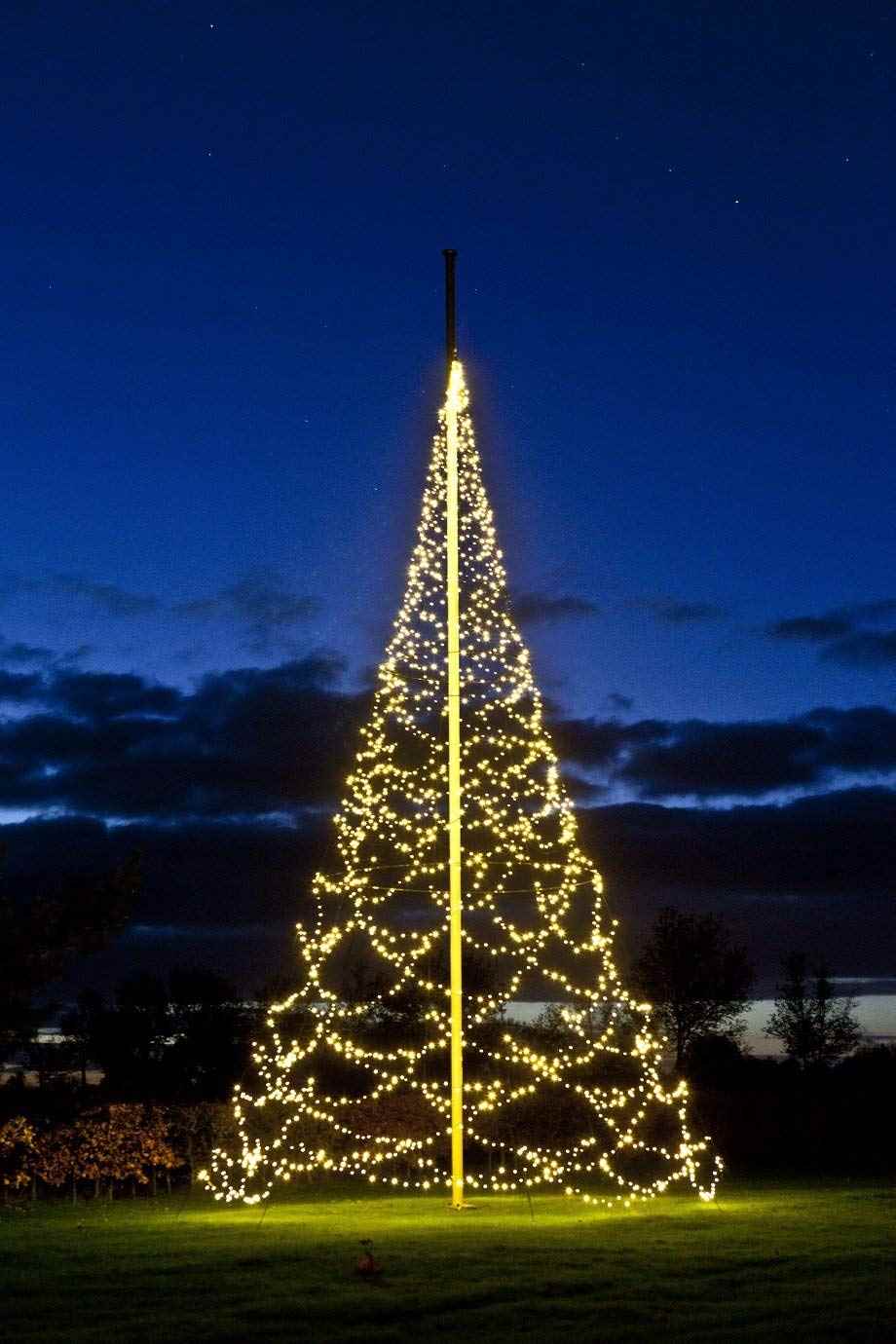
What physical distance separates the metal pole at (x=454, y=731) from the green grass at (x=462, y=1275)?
87 centimetres

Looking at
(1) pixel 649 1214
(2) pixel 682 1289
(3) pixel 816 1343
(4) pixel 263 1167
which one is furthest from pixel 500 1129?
(3) pixel 816 1343

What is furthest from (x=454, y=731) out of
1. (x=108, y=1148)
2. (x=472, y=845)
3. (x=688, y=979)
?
(x=688, y=979)

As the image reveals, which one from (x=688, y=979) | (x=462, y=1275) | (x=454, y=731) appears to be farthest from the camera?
(x=688, y=979)

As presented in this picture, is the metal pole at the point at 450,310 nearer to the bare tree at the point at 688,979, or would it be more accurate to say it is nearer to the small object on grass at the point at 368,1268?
the small object on grass at the point at 368,1268

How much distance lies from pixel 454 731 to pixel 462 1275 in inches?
232

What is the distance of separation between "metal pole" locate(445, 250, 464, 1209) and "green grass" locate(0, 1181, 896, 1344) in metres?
0.87

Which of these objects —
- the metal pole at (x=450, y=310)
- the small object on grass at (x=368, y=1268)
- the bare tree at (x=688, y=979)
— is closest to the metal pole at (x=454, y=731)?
the metal pole at (x=450, y=310)

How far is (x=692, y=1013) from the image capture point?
3978 centimetres

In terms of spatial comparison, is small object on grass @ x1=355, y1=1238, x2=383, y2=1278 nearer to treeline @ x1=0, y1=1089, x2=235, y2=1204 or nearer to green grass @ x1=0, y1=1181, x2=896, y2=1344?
green grass @ x1=0, y1=1181, x2=896, y2=1344

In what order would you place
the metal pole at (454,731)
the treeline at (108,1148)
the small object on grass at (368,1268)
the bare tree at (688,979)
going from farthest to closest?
the bare tree at (688,979), the treeline at (108,1148), the metal pole at (454,731), the small object on grass at (368,1268)

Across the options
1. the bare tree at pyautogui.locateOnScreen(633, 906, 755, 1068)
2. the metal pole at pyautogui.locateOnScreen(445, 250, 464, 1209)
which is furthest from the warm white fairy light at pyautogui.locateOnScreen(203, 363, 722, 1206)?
the bare tree at pyautogui.locateOnScreen(633, 906, 755, 1068)

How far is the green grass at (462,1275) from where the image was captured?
8.68m

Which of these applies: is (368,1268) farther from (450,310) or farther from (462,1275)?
(450,310)

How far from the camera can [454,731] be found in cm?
1525
